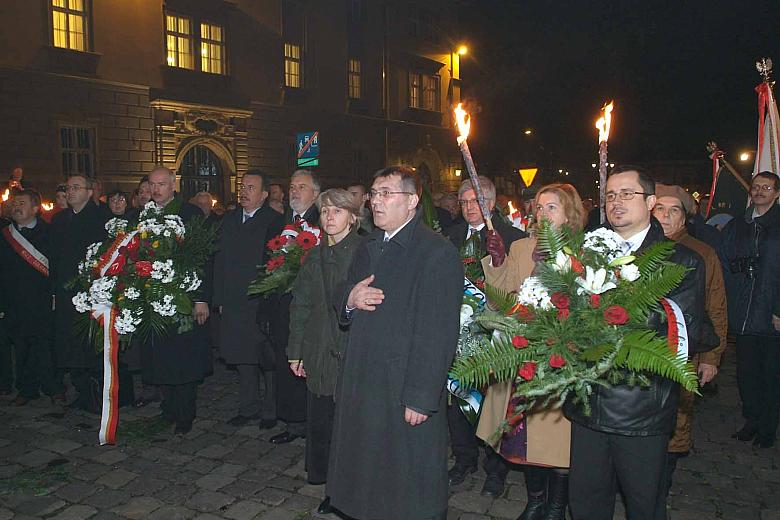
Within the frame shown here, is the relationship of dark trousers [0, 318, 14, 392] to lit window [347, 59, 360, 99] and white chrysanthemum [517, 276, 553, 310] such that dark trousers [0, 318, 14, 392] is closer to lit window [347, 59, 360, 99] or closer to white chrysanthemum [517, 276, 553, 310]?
white chrysanthemum [517, 276, 553, 310]

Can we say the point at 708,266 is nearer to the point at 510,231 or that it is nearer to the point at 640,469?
the point at 510,231

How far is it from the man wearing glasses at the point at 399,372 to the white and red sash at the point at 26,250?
16.8 feet

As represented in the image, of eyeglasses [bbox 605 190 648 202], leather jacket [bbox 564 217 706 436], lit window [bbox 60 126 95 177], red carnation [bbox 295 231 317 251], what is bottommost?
leather jacket [bbox 564 217 706 436]

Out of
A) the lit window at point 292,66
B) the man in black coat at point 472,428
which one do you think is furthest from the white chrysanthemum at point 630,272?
the lit window at point 292,66

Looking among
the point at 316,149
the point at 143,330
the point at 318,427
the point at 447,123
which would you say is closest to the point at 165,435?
the point at 143,330

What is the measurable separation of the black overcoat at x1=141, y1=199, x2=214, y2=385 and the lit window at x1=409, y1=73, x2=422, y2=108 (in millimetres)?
27284

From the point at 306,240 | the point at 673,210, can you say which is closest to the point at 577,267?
the point at 673,210

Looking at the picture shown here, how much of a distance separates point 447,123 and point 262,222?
2988cm

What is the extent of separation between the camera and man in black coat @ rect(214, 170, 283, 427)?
618 cm

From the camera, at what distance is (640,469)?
124 inches

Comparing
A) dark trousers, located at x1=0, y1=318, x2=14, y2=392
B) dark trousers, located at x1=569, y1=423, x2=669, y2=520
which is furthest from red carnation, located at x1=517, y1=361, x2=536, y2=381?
dark trousers, located at x1=0, y1=318, x2=14, y2=392

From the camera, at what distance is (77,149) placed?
58.5ft

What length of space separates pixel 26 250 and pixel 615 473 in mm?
6577

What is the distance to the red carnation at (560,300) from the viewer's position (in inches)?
109
